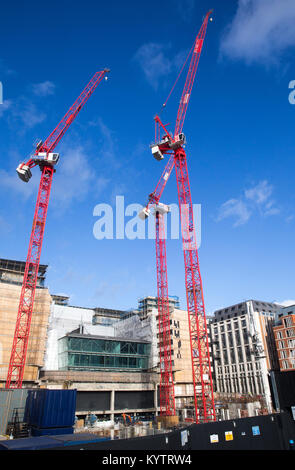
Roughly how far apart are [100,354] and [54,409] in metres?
56.6

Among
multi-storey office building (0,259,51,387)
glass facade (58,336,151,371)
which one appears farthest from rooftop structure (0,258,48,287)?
glass facade (58,336,151,371)

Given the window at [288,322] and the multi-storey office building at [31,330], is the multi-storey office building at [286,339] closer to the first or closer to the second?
the window at [288,322]

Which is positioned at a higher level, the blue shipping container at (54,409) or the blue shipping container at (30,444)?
the blue shipping container at (54,409)

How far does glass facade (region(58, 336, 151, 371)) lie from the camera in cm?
7994

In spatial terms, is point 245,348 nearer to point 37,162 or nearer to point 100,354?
point 100,354

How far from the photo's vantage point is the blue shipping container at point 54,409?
28953 millimetres

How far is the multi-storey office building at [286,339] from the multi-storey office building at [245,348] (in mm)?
8217

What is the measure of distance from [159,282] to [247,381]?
56.5 metres

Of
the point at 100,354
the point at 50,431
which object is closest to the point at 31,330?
the point at 100,354

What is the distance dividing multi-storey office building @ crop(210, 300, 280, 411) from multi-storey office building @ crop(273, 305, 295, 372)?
8.22 m

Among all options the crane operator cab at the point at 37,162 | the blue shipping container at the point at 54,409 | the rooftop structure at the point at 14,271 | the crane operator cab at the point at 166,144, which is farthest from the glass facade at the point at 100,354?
the blue shipping container at the point at 54,409

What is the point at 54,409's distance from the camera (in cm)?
2919

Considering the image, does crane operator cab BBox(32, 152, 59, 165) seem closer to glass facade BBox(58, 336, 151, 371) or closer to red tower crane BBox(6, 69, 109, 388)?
red tower crane BBox(6, 69, 109, 388)
